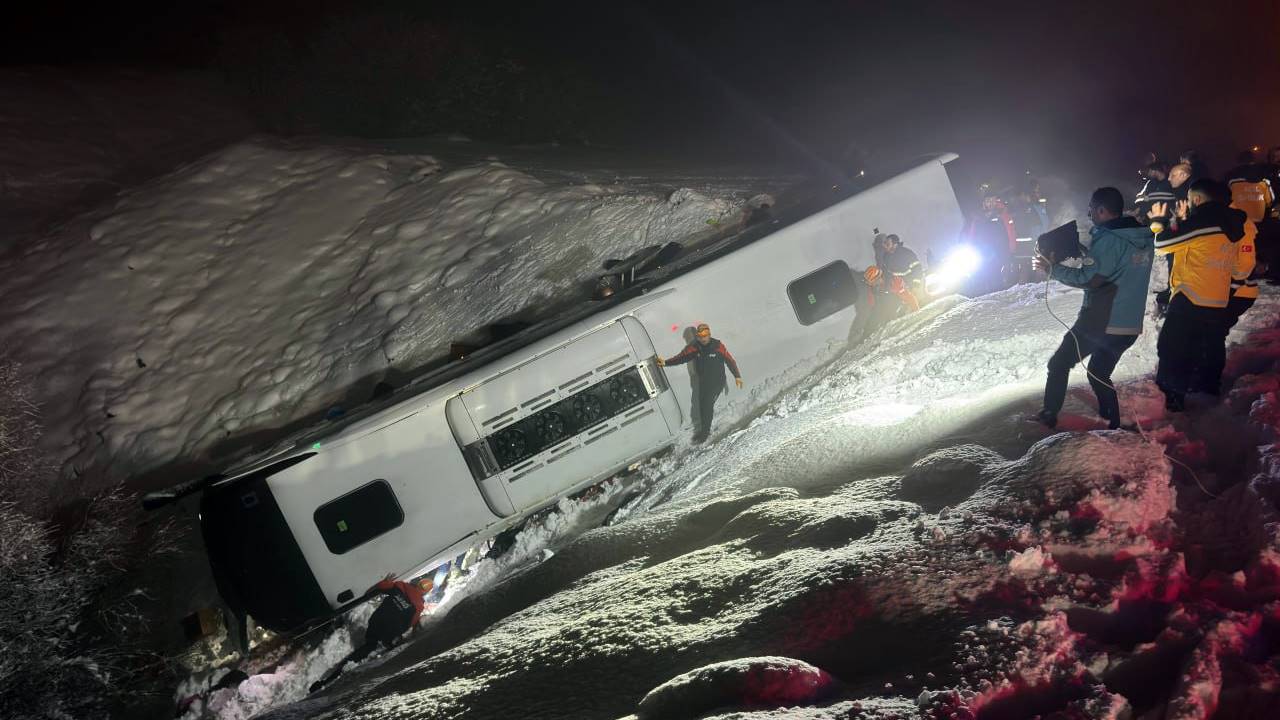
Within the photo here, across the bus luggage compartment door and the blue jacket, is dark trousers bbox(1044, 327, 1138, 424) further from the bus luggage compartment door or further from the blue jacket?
the bus luggage compartment door

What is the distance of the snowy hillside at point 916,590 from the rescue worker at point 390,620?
0.23 m

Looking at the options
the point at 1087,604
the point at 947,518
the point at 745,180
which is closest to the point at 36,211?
the point at 745,180

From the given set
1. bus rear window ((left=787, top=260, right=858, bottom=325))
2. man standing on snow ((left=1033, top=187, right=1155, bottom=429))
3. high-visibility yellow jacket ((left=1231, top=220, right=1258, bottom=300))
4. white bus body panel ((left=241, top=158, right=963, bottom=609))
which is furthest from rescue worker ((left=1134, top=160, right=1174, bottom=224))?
bus rear window ((left=787, top=260, right=858, bottom=325))

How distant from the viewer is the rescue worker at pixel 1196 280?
15.3 feet

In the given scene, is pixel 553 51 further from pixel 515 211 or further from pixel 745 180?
pixel 515 211

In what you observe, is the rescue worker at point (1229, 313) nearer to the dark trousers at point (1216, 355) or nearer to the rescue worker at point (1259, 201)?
the dark trousers at point (1216, 355)

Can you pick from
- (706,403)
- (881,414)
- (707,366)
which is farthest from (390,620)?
(881,414)

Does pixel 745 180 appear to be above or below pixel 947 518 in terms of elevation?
above

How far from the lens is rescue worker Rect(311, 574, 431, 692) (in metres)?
5.81

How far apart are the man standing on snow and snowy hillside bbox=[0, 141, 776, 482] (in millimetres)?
4899

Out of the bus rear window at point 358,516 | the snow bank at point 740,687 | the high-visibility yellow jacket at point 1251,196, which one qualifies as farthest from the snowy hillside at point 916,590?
the bus rear window at point 358,516

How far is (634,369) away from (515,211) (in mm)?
3962

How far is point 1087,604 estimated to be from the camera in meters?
3.13

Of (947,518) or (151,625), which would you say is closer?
(947,518)
